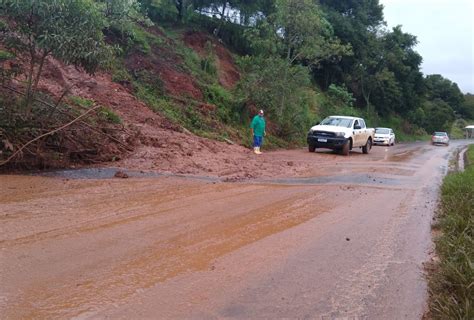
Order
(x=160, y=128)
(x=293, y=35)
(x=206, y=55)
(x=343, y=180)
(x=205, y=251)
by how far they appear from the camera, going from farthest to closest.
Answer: (x=206, y=55)
(x=293, y=35)
(x=160, y=128)
(x=343, y=180)
(x=205, y=251)

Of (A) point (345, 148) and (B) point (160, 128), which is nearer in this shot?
(B) point (160, 128)

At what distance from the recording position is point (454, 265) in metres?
4.94

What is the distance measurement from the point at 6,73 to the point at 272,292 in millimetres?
10690

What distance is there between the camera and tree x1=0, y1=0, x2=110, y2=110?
10445 mm

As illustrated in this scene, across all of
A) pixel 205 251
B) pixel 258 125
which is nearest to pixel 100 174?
pixel 205 251

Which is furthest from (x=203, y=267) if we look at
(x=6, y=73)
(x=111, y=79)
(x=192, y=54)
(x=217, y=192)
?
(x=192, y=54)

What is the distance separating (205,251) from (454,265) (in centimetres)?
277

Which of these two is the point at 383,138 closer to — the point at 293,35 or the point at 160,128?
the point at 293,35

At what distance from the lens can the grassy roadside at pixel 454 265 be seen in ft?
13.5

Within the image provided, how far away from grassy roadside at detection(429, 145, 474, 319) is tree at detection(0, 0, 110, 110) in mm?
8349

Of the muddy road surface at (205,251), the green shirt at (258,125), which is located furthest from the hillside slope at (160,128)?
the muddy road surface at (205,251)

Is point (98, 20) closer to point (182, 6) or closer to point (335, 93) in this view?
point (182, 6)

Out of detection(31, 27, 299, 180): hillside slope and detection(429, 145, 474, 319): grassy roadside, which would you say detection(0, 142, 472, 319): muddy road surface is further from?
detection(31, 27, 299, 180): hillside slope

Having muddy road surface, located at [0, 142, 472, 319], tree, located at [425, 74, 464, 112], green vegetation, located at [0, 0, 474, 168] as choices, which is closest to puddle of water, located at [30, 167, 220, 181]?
muddy road surface, located at [0, 142, 472, 319]
